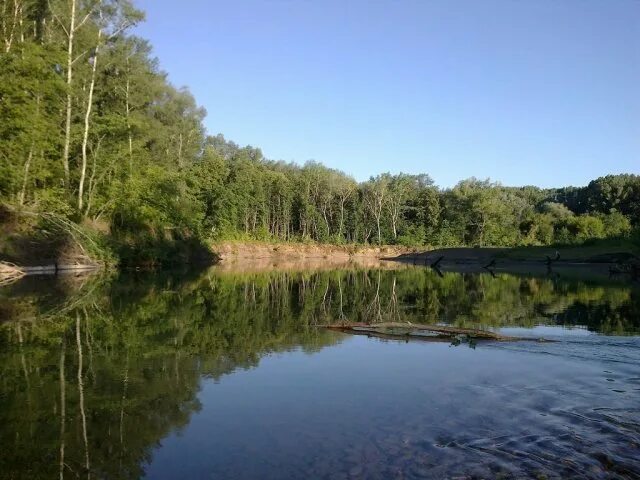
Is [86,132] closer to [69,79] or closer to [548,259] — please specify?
[69,79]

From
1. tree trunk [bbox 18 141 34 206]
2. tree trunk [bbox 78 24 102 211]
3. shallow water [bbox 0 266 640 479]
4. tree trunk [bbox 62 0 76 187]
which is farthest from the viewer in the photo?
tree trunk [bbox 78 24 102 211]

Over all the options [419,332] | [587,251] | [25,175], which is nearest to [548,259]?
[587,251]

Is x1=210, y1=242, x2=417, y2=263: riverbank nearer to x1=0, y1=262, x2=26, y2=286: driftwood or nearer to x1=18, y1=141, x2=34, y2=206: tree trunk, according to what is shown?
x1=18, y1=141, x2=34, y2=206: tree trunk

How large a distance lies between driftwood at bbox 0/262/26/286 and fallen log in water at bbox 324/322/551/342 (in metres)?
21.0

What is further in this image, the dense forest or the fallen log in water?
the dense forest

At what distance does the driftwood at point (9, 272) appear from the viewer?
2862 centimetres

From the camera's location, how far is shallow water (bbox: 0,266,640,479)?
6.06 meters

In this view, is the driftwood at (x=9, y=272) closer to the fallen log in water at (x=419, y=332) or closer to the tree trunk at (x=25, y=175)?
the tree trunk at (x=25, y=175)

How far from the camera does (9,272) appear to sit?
98.6 feet

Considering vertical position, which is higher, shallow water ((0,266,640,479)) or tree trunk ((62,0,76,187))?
tree trunk ((62,0,76,187))

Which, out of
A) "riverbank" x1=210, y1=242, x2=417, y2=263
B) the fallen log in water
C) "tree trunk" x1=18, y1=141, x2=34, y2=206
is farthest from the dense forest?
the fallen log in water

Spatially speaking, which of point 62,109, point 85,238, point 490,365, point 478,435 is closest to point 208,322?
point 490,365

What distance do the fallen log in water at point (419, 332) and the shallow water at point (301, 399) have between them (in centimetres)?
52

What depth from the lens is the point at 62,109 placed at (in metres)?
37.3
